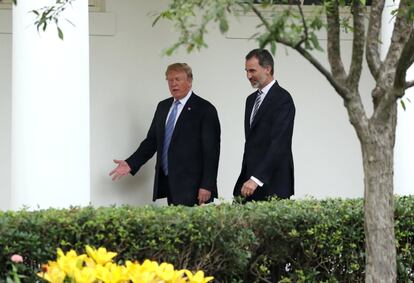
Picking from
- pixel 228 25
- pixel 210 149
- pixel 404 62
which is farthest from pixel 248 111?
pixel 228 25

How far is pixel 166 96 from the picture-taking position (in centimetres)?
1237

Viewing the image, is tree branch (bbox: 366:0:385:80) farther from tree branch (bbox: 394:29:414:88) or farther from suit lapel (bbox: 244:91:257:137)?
suit lapel (bbox: 244:91:257:137)

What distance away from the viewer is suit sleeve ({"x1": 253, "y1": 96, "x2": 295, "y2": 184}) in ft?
33.9

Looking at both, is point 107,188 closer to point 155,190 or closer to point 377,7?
point 155,190

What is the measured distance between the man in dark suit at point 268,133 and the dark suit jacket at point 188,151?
2.55 feet

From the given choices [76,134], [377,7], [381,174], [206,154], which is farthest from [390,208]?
[206,154]

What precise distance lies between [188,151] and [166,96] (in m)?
1.06

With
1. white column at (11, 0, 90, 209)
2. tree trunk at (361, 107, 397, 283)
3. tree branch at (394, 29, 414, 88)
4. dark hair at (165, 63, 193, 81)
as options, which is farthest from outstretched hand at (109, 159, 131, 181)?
tree branch at (394, 29, 414, 88)

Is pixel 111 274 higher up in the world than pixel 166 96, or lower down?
lower down

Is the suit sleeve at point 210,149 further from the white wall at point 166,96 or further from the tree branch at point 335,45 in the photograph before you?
the tree branch at point 335,45

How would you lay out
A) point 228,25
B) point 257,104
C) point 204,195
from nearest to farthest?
1. point 228,25
2. point 257,104
3. point 204,195

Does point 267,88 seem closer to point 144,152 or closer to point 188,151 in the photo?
point 188,151

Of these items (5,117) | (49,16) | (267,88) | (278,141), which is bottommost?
(278,141)

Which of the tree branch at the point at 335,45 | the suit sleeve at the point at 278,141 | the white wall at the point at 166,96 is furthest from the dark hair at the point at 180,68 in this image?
the tree branch at the point at 335,45
